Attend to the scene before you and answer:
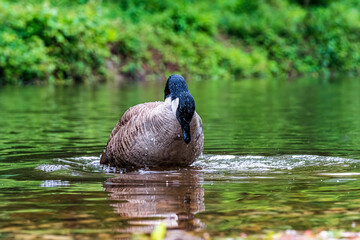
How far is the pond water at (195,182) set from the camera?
17.9ft

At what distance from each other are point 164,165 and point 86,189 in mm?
1702

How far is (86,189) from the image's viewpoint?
7250mm

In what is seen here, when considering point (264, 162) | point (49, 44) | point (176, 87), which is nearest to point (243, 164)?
point (264, 162)

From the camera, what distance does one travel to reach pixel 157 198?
666 cm

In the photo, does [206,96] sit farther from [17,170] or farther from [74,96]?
[17,170]

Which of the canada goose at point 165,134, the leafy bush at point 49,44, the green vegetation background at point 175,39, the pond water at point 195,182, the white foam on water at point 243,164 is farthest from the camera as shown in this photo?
the green vegetation background at point 175,39

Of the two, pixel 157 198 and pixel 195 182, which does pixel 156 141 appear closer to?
pixel 195 182

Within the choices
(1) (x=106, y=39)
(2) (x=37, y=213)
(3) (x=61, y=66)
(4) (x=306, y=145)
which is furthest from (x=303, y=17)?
(2) (x=37, y=213)

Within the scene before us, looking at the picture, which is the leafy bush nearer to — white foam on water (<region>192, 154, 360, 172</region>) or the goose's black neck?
white foam on water (<region>192, 154, 360, 172</region>)

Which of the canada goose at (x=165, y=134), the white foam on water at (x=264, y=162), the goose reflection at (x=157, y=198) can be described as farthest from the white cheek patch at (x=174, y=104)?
the white foam on water at (x=264, y=162)

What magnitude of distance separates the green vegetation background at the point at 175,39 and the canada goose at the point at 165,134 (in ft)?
72.9

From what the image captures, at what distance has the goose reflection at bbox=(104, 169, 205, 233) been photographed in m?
5.56

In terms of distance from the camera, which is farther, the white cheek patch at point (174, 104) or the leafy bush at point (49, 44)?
the leafy bush at point (49, 44)

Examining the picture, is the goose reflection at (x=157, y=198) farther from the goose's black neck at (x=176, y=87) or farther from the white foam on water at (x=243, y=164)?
the goose's black neck at (x=176, y=87)
